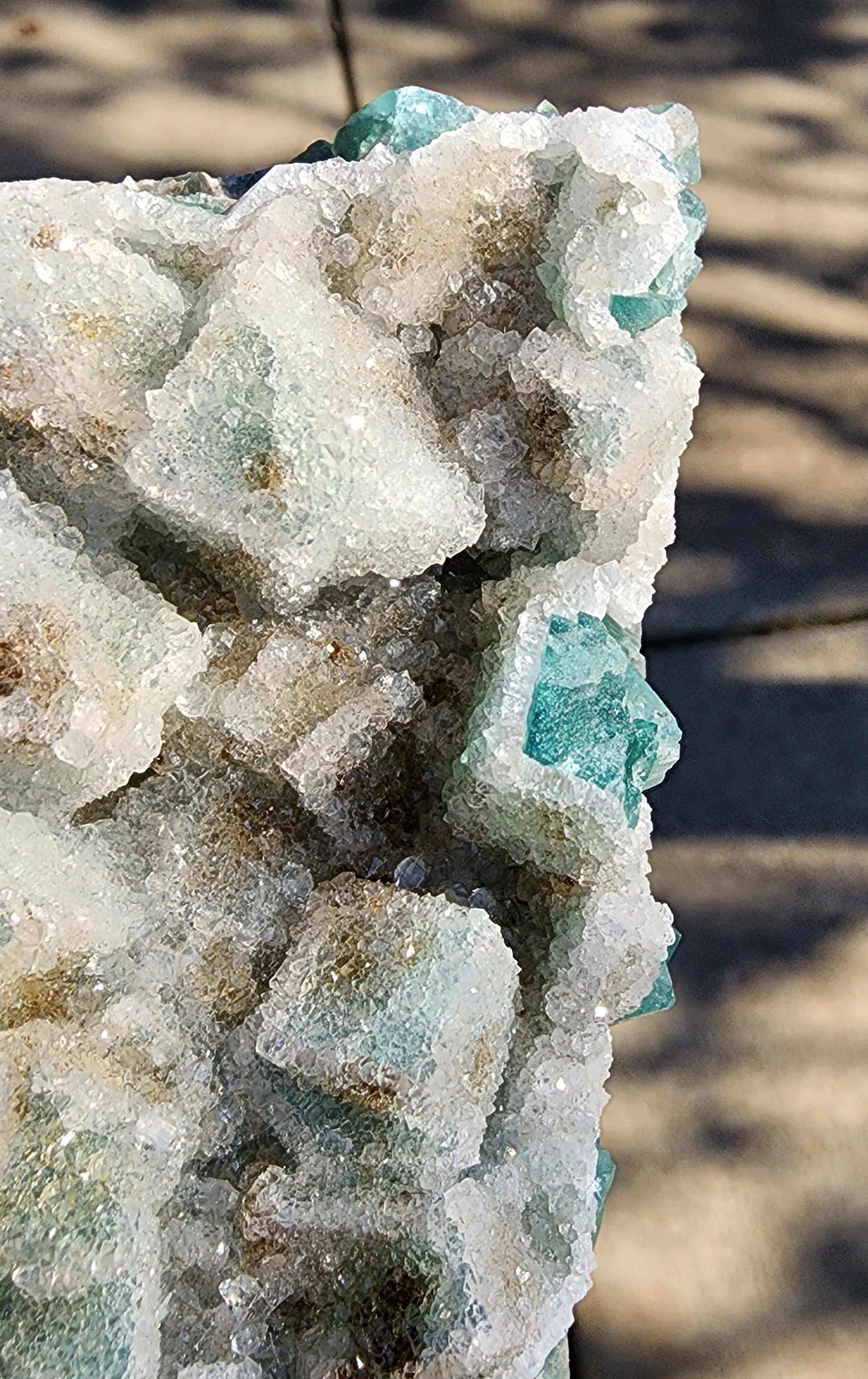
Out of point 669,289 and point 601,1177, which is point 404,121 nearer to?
point 669,289

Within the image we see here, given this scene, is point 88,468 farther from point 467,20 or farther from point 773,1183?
point 467,20

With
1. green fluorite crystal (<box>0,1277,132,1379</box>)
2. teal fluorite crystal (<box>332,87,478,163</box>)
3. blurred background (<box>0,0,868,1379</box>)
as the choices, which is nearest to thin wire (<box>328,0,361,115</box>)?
blurred background (<box>0,0,868,1379</box>)

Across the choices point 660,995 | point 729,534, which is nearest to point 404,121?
point 660,995

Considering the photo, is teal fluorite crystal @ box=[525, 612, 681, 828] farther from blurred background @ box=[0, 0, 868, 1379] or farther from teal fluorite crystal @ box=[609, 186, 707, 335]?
blurred background @ box=[0, 0, 868, 1379]

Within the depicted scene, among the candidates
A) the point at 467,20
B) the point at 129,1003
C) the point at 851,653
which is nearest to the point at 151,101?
the point at 467,20

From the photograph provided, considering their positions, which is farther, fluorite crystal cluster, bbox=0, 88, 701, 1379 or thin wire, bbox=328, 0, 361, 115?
thin wire, bbox=328, 0, 361, 115

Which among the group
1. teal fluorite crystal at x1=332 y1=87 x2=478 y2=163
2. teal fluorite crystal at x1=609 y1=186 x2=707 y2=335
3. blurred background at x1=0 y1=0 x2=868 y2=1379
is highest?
teal fluorite crystal at x1=332 y1=87 x2=478 y2=163

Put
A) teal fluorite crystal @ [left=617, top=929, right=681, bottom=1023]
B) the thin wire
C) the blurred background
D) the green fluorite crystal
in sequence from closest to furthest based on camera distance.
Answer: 1. the green fluorite crystal
2. teal fluorite crystal @ [left=617, top=929, right=681, bottom=1023]
3. the blurred background
4. the thin wire

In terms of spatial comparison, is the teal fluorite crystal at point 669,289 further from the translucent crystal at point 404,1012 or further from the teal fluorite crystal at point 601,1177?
the teal fluorite crystal at point 601,1177
